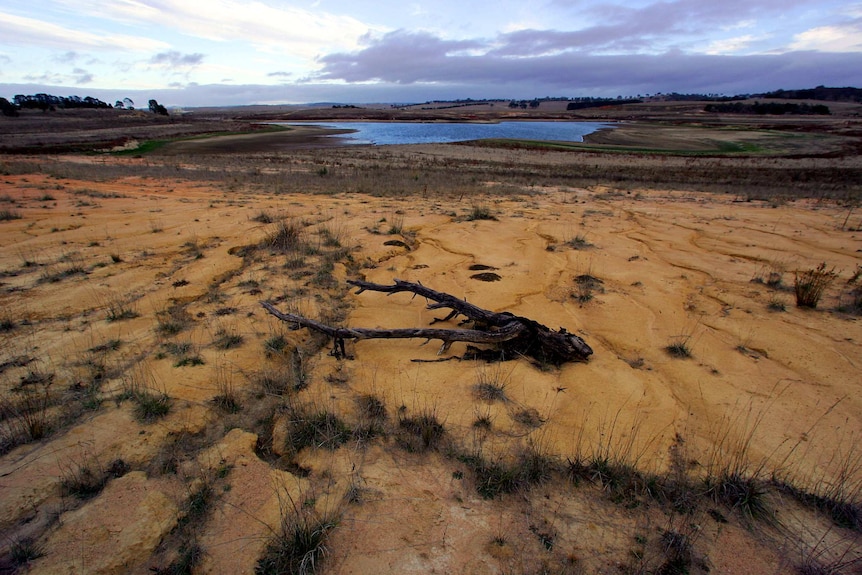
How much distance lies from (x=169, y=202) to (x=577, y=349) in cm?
1214

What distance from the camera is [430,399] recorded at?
346cm

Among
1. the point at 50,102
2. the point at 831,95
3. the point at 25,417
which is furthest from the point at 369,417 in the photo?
the point at 831,95

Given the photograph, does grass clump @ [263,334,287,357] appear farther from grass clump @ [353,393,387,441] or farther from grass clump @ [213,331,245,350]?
grass clump @ [353,393,387,441]

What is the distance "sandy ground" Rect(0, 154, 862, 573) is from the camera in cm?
227

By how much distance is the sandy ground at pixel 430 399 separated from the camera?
7.43 feet

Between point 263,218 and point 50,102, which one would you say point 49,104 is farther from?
point 263,218

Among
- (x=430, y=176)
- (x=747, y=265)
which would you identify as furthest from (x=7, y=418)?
(x=430, y=176)

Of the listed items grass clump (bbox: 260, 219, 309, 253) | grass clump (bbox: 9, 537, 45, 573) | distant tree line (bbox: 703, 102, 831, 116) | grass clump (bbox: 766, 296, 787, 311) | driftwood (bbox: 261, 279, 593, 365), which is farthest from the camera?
distant tree line (bbox: 703, 102, 831, 116)

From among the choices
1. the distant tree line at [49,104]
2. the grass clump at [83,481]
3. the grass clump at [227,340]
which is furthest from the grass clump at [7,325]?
the distant tree line at [49,104]

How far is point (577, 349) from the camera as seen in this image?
397cm

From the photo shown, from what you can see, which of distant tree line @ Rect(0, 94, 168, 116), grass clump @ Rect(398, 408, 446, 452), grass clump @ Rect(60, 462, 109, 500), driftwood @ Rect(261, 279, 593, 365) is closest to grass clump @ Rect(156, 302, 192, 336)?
driftwood @ Rect(261, 279, 593, 365)

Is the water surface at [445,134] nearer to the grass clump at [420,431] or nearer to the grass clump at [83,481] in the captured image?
the grass clump at [420,431]

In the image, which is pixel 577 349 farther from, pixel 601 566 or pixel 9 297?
pixel 9 297

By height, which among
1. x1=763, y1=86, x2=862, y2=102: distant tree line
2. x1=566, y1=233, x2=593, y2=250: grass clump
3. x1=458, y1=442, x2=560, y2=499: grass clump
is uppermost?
x1=763, y1=86, x2=862, y2=102: distant tree line
